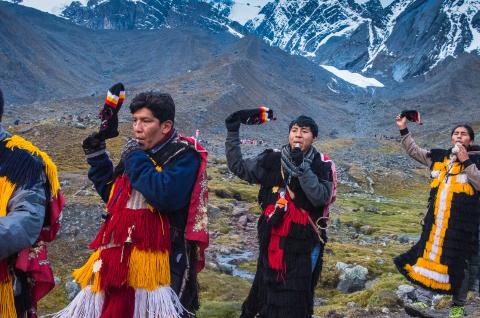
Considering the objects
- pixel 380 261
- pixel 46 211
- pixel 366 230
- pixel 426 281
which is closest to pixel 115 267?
pixel 46 211

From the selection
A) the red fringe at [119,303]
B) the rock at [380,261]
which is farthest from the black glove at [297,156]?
the rock at [380,261]

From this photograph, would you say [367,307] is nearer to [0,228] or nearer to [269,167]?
[269,167]

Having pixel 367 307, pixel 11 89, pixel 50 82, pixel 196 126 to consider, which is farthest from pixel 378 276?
pixel 50 82

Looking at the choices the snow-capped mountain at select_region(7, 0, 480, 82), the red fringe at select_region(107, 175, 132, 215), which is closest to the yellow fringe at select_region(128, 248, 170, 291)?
the red fringe at select_region(107, 175, 132, 215)

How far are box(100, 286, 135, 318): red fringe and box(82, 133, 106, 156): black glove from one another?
0.89 meters

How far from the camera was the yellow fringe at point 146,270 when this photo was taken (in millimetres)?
3150

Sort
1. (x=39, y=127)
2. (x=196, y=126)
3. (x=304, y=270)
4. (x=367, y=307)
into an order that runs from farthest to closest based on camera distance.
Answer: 1. (x=196, y=126)
2. (x=39, y=127)
3. (x=367, y=307)
4. (x=304, y=270)

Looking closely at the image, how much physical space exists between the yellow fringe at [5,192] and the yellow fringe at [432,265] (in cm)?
463

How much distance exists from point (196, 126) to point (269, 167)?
43.3 metres

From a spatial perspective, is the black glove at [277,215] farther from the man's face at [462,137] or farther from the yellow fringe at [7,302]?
the man's face at [462,137]

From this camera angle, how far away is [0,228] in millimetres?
2594

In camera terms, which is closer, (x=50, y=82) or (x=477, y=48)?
(x=50, y=82)

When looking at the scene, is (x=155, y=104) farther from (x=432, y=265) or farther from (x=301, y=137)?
(x=432, y=265)

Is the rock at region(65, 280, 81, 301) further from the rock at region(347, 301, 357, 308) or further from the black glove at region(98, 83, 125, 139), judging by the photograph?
the black glove at region(98, 83, 125, 139)
